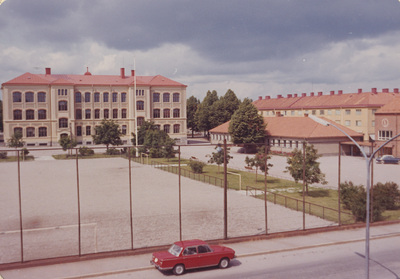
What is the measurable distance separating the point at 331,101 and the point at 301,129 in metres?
24.4

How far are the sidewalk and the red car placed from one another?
111 centimetres

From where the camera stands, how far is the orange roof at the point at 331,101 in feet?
246

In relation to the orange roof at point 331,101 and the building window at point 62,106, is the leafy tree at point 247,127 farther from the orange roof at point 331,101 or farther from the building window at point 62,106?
the building window at point 62,106

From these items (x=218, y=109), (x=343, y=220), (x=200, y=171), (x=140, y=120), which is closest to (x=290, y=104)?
(x=218, y=109)

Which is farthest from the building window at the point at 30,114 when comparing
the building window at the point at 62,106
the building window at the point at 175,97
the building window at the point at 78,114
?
the building window at the point at 175,97

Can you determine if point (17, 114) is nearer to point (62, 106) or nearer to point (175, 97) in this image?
point (62, 106)

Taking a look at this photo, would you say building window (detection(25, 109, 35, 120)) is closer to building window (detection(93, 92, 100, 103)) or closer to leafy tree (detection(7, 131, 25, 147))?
leafy tree (detection(7, 131, 25, 147))

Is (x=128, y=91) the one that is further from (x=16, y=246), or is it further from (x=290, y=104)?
(x=16, y=246)

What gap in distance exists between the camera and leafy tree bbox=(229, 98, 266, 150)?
66.7 metres

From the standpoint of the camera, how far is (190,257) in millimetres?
15969

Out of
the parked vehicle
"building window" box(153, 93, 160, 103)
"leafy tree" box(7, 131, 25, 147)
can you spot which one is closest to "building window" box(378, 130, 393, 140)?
the parked vehicle

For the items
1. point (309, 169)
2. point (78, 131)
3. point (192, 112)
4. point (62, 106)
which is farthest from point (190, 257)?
point (192, 112)

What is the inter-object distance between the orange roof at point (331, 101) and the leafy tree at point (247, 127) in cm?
2206

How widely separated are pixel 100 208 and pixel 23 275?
41.5 feet
